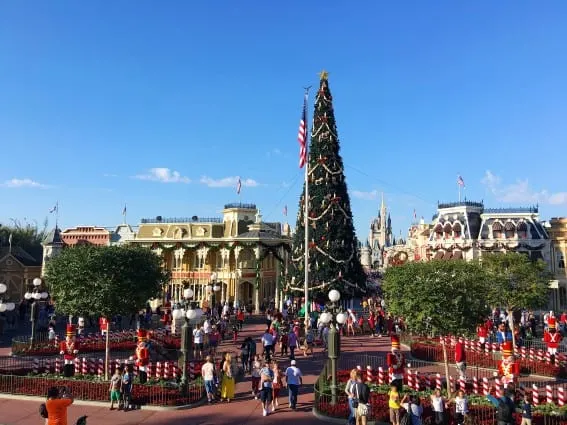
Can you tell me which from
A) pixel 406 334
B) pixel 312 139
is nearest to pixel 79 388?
pixel 406 334

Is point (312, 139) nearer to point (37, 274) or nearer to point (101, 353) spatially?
point (101, 353)

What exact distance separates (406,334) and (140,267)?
50.4 ft

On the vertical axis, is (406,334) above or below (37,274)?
below

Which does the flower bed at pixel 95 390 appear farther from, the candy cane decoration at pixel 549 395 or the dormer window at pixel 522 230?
the dormer window at pixel 522 230

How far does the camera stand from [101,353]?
23250mm

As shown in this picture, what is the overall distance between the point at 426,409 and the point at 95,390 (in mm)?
9933

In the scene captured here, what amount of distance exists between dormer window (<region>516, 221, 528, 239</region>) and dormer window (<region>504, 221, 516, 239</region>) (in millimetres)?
427

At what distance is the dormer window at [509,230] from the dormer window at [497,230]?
353 millimetres

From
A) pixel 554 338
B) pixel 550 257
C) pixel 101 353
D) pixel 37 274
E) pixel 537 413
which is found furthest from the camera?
pixel 37 274

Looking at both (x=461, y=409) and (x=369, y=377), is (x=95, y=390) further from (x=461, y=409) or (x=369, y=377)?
(x=461, y=409)

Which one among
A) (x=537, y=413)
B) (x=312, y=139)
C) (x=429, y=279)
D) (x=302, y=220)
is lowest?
(x=537, y=413)

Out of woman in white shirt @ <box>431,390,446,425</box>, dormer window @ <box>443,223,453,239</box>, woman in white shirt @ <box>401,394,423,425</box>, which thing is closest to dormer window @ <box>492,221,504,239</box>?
dormer window @ <box>443,223,453,239</box>

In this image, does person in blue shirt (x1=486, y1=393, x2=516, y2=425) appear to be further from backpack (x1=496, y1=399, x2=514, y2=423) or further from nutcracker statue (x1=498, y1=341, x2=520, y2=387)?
nutcracker statue (x1=498, y1=341, x2=520, y2=387)

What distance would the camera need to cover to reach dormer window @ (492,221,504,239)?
151 feet
